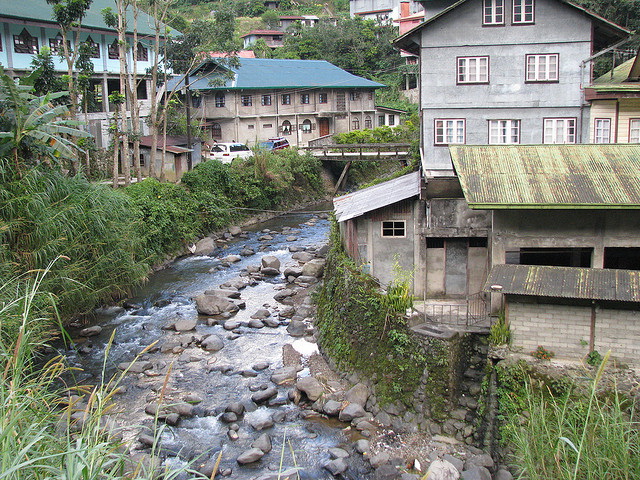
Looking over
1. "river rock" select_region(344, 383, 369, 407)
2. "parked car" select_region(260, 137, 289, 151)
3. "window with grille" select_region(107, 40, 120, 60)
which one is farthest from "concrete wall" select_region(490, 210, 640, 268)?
"window with grille" select_region(107, 40, 120, 60)

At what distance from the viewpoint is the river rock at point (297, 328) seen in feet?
71.5

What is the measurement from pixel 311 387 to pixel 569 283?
735 centimetres

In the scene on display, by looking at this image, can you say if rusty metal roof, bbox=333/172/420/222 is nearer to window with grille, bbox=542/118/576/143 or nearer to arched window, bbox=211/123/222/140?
window with grille, bbox=542/118/576/143

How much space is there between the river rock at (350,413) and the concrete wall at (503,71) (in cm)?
1295

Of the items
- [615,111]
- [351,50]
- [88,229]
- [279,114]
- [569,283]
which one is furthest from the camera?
[351,50]

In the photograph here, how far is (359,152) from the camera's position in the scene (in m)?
44.4

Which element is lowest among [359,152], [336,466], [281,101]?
[336,466]

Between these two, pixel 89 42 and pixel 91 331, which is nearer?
pixel 91 331

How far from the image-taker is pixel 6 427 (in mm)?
5199

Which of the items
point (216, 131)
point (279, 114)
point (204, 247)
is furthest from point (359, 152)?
point (204, 247)

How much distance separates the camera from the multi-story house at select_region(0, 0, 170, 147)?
3581cm

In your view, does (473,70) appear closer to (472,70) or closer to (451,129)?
(472,70)

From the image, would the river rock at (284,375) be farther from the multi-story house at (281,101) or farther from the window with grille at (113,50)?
the window with grille at (113,50)

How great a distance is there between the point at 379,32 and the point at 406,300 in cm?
5924
